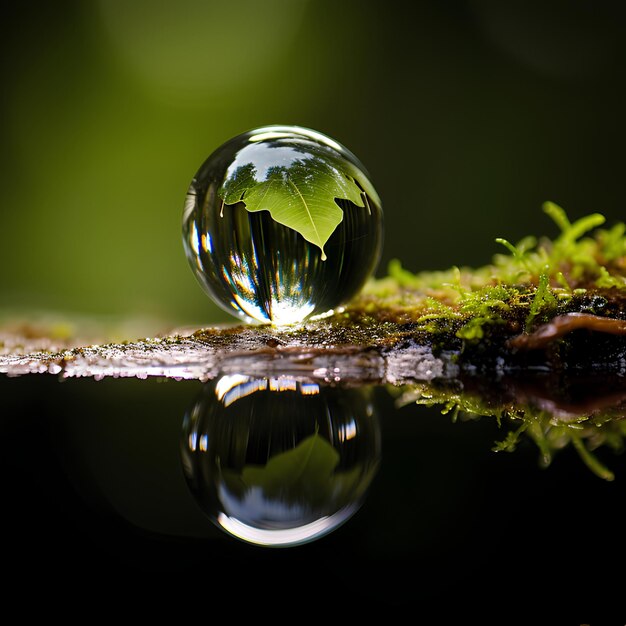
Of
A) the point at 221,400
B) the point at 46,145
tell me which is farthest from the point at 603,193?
the point at 46,145

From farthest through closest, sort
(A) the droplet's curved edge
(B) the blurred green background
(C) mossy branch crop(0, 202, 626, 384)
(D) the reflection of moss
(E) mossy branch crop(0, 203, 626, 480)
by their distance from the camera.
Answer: (B) the blurred green background → (A) the droplet's curved edge → (C) mossy branch crop(0, 202, 626, 384) → (E) mossy branch crop(0, 203, 626, 480) → (D) the reflection of moss

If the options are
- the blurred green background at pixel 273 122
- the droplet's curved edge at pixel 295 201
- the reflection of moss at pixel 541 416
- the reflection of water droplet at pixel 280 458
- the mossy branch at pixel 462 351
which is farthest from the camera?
the blurred green background at pixel 273 122

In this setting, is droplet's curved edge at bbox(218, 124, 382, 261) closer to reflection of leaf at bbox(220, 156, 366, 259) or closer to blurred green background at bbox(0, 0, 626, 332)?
reflection of leaf at bbox(220, 156, 366, 259)

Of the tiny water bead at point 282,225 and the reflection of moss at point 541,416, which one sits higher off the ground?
the tiny water bead at point 282,225

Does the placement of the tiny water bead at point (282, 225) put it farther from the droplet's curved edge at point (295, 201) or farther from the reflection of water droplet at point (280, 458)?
the reflection of water droplet at point (280, 458)

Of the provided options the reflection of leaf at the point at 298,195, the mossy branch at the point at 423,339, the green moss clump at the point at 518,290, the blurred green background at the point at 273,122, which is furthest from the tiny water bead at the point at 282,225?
the blurred green background at the point at 273,122

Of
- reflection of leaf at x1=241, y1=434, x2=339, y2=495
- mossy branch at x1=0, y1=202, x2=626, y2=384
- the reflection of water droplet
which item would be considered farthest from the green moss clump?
reflection of leaf at x1=241, y1=434, x2=339, y2=495

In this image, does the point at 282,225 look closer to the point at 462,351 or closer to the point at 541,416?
the point at 462,351

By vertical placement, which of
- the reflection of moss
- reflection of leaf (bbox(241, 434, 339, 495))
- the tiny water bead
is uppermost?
the tiny water bead
